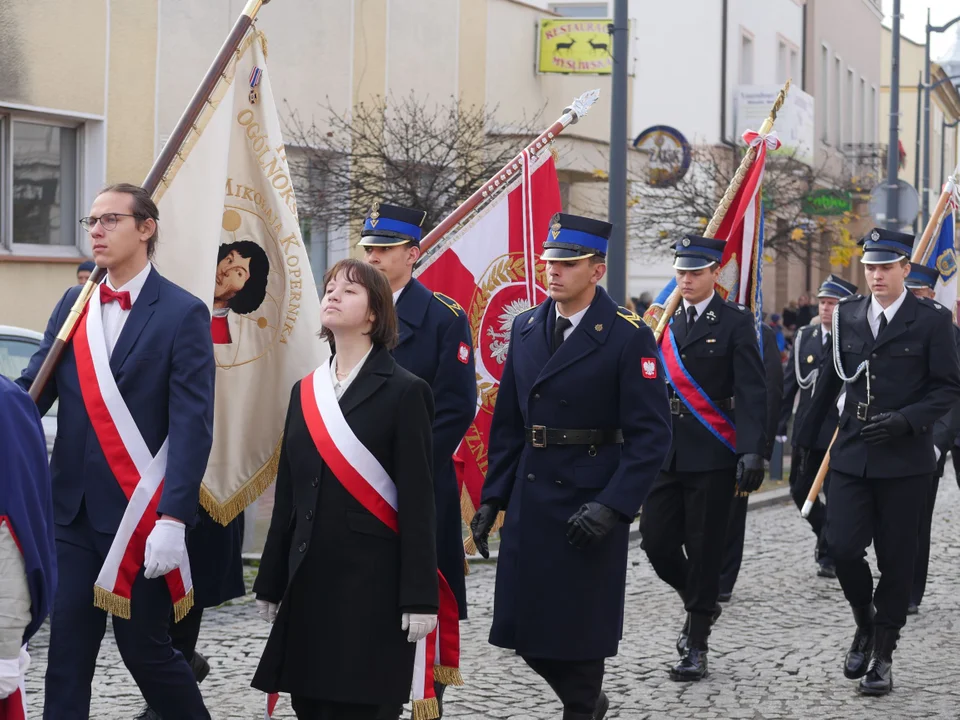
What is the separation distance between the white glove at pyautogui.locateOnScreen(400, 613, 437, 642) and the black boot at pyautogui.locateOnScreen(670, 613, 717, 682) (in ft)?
9.73

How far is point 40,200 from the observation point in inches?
576

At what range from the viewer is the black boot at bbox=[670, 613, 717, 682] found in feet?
23.3

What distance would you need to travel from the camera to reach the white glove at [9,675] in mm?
3459

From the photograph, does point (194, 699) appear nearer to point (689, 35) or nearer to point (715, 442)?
point (715, 442)

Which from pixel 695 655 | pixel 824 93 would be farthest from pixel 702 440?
pixel 824 93

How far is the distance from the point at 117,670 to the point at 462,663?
1.57 m

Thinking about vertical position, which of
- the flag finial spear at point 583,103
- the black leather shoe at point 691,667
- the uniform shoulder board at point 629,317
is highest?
the flag finial spear at point 583,103

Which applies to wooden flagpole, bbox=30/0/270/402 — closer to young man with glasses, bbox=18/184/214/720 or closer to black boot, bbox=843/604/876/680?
young man with glasses, bbox=18/184/214/720

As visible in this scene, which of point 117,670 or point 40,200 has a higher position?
point 40,200

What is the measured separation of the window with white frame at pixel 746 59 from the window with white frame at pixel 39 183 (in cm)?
2211

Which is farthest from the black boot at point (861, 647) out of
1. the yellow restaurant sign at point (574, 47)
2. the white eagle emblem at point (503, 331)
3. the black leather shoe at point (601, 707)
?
the yellow restaurant sign at point (574, 47)

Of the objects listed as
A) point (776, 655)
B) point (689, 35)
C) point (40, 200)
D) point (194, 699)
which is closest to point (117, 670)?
point (194, 699)

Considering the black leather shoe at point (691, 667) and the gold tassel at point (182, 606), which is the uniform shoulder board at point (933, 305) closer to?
the black leather shoe at point (691, 667)

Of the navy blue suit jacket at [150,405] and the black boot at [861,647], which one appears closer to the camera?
the navy blue suit jacket at [150,405]
